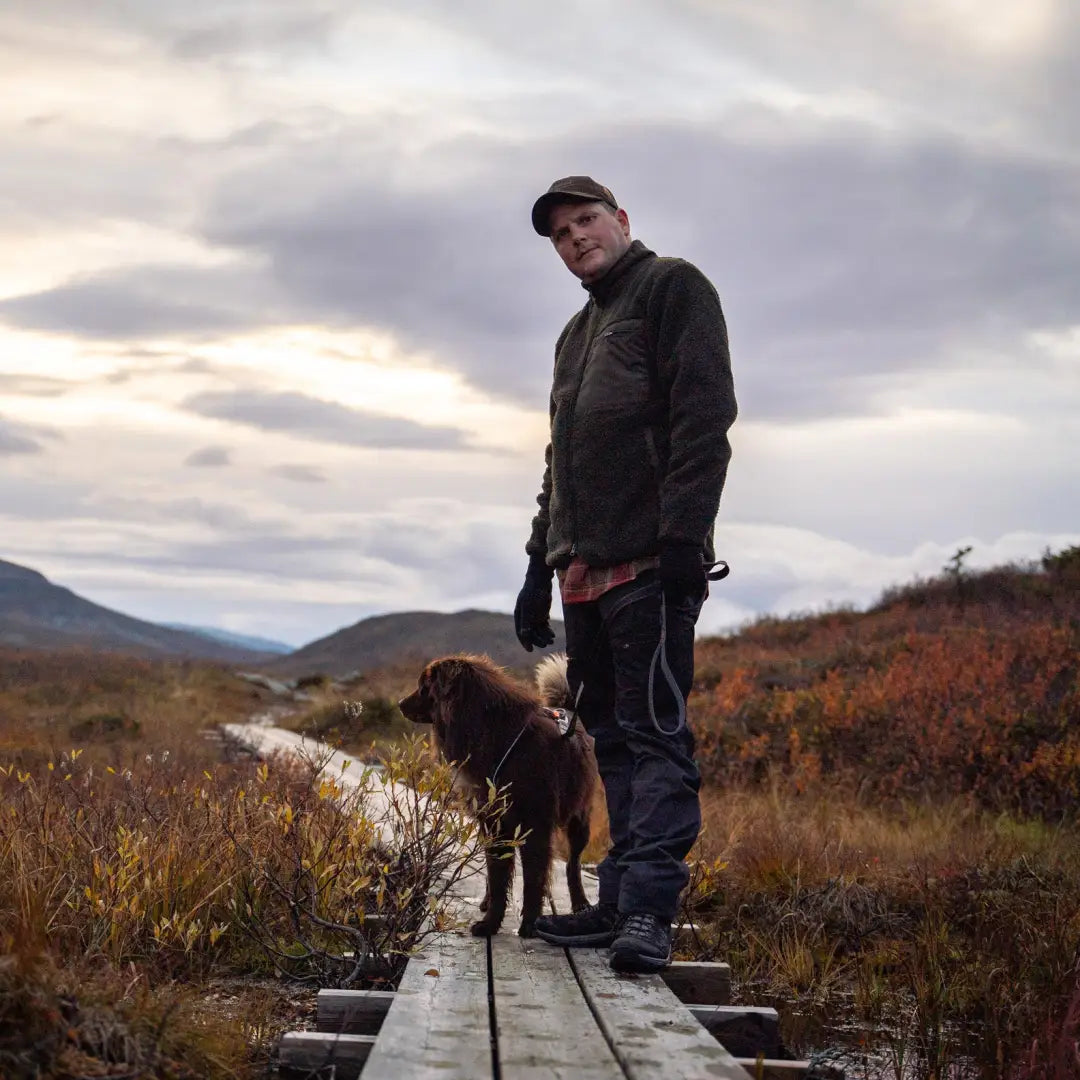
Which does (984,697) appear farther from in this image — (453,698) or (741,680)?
(453,698)

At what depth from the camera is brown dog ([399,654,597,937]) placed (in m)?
4.27

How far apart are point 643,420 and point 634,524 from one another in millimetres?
393

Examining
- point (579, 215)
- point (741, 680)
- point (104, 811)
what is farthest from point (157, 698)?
point (579, 215)

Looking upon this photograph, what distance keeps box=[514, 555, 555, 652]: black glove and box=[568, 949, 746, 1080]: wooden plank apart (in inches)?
55.2

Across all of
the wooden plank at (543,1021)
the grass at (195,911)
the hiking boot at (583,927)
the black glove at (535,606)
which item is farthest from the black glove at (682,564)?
the wooden plank at (543,1021)

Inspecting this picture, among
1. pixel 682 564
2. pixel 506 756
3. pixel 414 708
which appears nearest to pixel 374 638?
pixel 414 708

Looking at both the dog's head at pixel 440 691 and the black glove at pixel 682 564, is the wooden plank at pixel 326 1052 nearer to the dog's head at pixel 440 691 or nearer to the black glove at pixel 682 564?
the dog's head at pixel 440 691

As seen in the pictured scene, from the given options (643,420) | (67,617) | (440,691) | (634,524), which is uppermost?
(67,617)

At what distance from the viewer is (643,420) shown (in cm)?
414

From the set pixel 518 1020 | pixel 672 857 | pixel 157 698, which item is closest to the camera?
pixel 518 1020

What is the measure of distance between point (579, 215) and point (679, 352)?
2.65ft

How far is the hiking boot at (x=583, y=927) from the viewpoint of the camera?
4070 mm

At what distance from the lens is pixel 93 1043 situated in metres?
2.55

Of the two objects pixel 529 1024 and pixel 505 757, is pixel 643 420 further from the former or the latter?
pixel 529 1024
